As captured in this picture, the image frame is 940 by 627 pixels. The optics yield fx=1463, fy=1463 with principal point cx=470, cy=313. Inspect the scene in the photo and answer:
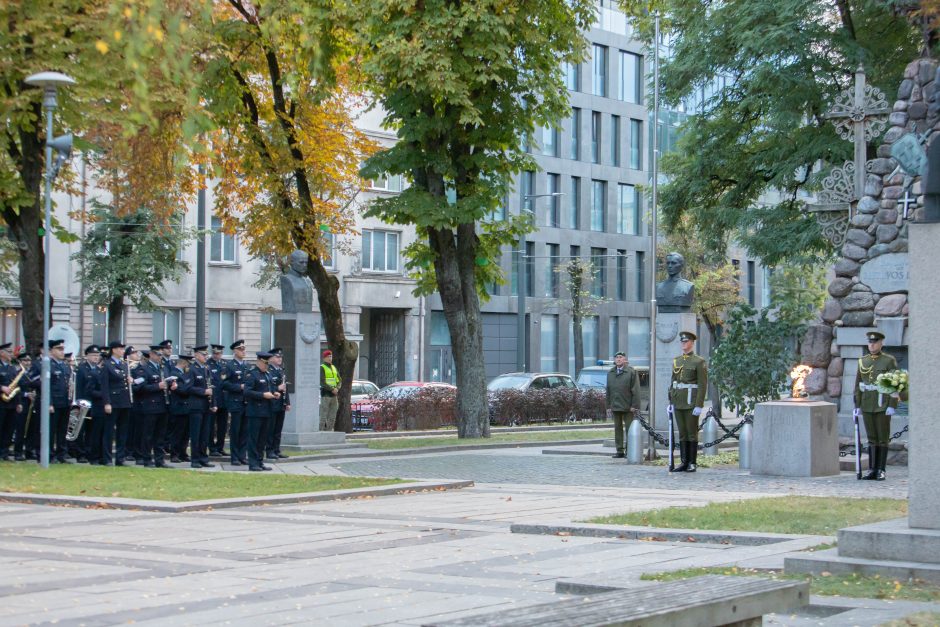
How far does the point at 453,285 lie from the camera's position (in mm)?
32156

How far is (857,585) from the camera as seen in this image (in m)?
9.39

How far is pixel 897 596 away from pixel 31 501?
11.2 meters

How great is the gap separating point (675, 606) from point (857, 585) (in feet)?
9.69

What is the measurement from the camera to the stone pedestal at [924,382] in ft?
33.3

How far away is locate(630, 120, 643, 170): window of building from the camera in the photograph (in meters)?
76.1

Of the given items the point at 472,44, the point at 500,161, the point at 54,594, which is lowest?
Answer: the point at 54,594

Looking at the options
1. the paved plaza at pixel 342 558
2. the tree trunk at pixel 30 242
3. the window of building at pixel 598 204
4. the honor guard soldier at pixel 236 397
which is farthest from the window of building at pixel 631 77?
the paved plaza at pixel 342 558

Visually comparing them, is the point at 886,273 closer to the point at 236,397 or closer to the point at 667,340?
the point at 667,340

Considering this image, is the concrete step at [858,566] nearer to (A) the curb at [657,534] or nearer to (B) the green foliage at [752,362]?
(A) the curb at [657,534]

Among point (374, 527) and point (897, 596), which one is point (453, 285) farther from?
point (897, 596)

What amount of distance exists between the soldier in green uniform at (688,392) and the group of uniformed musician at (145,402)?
6.33m

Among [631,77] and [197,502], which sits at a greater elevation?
[631,77]

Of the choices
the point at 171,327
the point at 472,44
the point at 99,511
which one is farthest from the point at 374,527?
the point at 171,327

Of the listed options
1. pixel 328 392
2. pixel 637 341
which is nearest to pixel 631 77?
pixel 637 341
